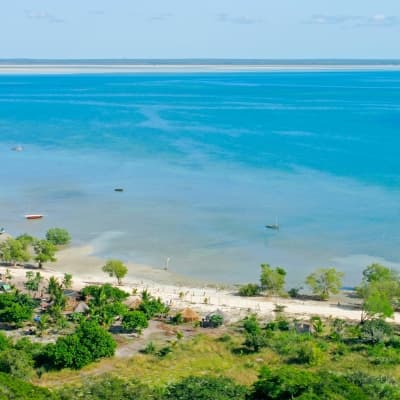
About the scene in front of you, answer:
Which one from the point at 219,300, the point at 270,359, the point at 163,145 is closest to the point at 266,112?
the point at 163,145

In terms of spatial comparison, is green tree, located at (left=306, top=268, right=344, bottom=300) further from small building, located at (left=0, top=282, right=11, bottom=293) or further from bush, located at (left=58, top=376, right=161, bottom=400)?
small building, located at (left=0, top=282, right=11, bottom=293)

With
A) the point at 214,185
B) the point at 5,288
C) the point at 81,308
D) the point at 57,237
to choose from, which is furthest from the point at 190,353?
the point at 214,185

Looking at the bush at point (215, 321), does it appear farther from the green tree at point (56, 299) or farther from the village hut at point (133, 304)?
the green tree at point (56, 299)

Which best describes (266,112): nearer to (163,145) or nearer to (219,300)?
(163,145)

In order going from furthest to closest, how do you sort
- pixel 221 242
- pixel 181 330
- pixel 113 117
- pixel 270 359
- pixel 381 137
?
1. pixel 113 117
2. pixel 381 137
3. pixel 221 242
4. pixel 181 330
5. pixel 270 359

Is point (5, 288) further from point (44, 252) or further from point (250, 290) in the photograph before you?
point (250, 290)

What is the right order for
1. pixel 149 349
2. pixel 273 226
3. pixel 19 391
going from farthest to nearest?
pixel 273 226 < pixel 149 349 < pixel 19 391

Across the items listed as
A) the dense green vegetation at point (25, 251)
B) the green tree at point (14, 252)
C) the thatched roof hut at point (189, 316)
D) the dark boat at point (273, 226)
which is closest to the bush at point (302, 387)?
the thatched roof hut at point (189, 316)
